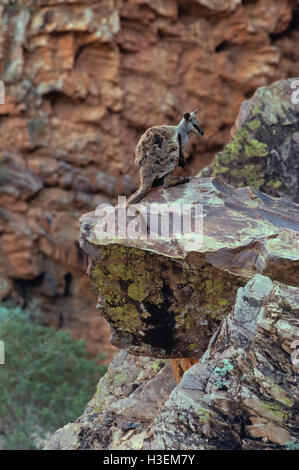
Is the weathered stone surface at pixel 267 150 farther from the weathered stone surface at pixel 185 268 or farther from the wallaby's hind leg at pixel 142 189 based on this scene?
the wallaby's hind leg at pixel 142 189

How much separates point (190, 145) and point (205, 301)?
11.3 m

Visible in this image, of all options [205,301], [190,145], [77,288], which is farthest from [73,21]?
[205,301]

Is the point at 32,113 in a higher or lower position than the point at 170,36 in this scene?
lower

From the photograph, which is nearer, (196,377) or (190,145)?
(196,377)

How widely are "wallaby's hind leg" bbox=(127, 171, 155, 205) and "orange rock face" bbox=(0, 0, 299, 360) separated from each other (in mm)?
8662

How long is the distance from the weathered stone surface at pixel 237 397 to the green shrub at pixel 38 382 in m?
5.10

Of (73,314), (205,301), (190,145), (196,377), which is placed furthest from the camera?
(190,145)

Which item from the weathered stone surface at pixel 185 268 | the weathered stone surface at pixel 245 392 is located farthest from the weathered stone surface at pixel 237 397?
the weathered stone surface at pixel 185 268

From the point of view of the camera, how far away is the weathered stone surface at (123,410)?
11.3ft

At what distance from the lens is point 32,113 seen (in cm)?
1333

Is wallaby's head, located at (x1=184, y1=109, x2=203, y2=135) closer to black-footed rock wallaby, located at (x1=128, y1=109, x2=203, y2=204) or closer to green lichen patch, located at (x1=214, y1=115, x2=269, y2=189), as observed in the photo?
black-footed rock wallaby, located at (x1=128, y1=109, x2=203, y2=204)

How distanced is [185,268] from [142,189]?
887 millimetres
